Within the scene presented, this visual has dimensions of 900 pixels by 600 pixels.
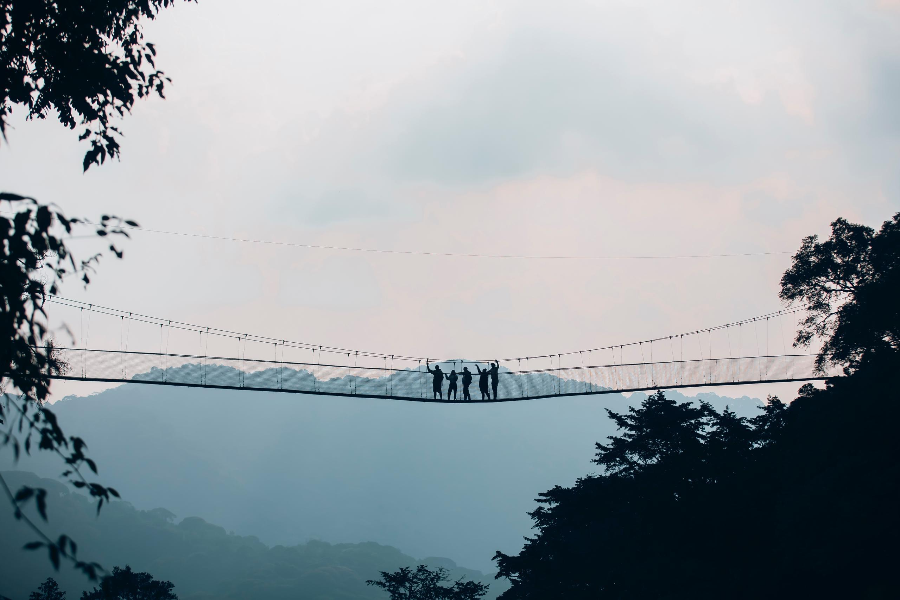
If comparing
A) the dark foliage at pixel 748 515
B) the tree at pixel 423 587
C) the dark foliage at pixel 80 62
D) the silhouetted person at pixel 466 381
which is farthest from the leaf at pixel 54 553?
the tree at pixel 423 587

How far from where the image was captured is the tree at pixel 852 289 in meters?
25.0

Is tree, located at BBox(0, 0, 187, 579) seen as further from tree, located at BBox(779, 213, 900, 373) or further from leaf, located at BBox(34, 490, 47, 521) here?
tree, located at BBox(779, 213, 900, 373)

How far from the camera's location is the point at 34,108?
10.0m

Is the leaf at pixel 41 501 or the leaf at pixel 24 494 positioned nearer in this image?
the leaf at pixel 24 494

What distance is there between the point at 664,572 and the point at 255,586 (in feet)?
457

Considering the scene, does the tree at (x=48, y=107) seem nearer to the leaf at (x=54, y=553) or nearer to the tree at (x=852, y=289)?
the leaf at (x=54, y=553)

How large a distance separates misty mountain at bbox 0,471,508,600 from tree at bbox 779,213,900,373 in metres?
129

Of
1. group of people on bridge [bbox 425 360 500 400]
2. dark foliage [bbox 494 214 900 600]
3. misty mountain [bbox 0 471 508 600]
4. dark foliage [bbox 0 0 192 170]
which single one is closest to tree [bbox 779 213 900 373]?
dark foliage [bbox 494 214 900 600]

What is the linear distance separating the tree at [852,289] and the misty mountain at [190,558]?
425 ft

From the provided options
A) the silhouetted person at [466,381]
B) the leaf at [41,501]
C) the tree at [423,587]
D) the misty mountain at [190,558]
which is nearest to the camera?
the leaf at [41,501]

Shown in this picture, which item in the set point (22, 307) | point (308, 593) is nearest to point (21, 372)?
point (22, 307)

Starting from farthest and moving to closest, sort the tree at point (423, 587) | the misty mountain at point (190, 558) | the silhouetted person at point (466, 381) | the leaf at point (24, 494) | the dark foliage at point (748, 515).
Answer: the misty mountain at point (190, 558) → the tree at point (423, 587) → the silhouetted person at point (466, 381) → the dark foliage at point (748, 515) → the leaf at point (24, 494)

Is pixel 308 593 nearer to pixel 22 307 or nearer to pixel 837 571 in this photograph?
pixel 837 571

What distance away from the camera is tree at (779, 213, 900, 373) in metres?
25.0
